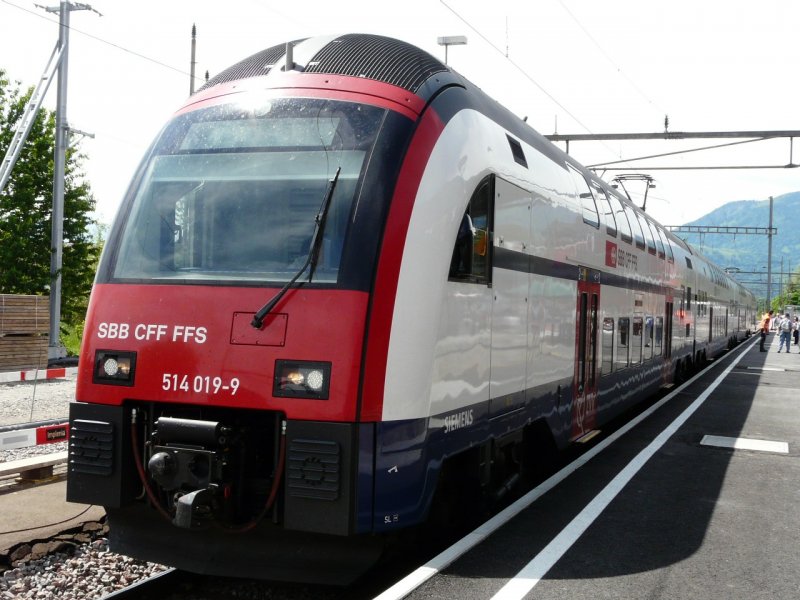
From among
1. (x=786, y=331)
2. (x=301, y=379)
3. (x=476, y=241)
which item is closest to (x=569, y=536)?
(x=476, y=241)

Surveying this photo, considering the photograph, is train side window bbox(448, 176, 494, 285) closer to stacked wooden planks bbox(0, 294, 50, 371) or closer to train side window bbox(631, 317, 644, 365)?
train side window bbox(631, 317, 644, 365)

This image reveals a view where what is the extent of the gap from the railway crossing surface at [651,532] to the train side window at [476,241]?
173 centimetres

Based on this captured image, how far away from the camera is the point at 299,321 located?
490 centimetres

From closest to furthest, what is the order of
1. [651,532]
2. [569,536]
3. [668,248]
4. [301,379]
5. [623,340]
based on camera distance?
[301,379] → [569,536] → [651,532] → [623,340] → [668,248]

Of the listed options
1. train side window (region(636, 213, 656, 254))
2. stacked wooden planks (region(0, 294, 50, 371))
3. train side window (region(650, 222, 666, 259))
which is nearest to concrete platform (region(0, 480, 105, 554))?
train side window (region(636, 213, 656, 254))

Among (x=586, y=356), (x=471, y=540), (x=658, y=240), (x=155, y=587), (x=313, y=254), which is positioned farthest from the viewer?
(x=658, y=240)

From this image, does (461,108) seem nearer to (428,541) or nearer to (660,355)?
(428,541)

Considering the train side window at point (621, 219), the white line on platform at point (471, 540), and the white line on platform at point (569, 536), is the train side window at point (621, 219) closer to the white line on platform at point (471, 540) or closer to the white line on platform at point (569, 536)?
the white line on platform at point (569, 536)

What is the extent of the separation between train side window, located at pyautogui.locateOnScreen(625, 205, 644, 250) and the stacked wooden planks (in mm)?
14225

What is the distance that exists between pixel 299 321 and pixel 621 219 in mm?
7728

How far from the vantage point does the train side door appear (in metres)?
8.87

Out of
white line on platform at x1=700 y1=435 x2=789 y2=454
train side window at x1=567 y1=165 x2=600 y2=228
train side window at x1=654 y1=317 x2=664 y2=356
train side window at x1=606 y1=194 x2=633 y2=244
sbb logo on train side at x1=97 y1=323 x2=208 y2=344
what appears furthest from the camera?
train side window at x1=654 y1=317 x2=664 y2=356

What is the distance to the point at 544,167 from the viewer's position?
7754 mm

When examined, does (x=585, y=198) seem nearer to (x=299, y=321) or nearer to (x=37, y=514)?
(x=299, y=321)
